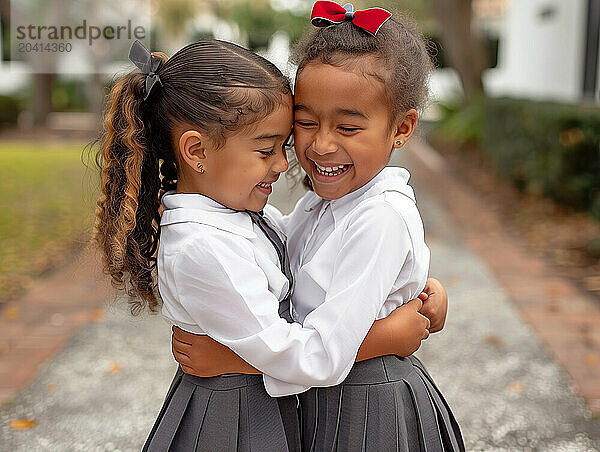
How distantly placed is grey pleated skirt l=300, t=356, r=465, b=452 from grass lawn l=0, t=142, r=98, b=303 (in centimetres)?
88

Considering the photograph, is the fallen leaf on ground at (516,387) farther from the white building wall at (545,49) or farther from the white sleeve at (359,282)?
the white building wall at (545,49)

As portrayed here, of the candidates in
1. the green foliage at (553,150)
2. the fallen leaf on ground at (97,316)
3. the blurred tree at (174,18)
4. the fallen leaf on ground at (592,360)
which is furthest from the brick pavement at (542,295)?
the blurred tree at (174,18)

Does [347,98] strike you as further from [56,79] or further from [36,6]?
[56,79]

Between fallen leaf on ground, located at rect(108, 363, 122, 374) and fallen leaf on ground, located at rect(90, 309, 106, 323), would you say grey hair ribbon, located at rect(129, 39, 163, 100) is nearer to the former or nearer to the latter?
fallen leaf on ground, located at rect(108, 363, 122, 374)

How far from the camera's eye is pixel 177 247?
1.77 m

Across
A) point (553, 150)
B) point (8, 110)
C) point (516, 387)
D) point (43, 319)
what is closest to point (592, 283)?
point (516, 387)

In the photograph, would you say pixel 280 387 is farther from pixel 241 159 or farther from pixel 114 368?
pixel 114 368

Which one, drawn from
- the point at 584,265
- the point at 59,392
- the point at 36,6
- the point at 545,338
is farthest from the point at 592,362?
the point at 36,6

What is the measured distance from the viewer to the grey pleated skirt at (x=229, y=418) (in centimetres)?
191

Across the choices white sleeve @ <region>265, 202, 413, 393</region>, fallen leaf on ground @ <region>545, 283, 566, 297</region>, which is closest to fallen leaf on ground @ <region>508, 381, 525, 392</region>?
fallen leaf on ground @ <region>545, 283, 566, 297</region>

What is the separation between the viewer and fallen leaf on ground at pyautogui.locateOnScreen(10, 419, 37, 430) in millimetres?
3323

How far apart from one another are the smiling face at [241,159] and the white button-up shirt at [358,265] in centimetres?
20

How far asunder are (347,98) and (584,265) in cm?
465

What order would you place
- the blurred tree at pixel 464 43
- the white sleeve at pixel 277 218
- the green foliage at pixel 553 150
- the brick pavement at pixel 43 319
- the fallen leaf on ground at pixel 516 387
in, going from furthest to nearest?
the blurred tree at pixel 464 43 → the green foliage at pixel 553 150 → the brick pavement at pixel 43 319 → the fallen leaf on ground at pixel 516 387 → the white sleeve at pixel 277 218
